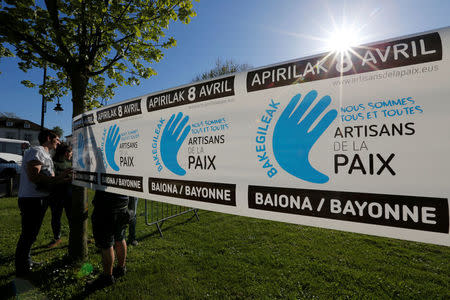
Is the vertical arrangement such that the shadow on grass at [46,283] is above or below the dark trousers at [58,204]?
below

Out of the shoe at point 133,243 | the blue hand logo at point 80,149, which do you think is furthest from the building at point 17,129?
the shoe at point 133,243

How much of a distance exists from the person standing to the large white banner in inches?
127

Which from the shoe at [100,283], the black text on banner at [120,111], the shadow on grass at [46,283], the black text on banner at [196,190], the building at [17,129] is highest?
the building at [17,129]

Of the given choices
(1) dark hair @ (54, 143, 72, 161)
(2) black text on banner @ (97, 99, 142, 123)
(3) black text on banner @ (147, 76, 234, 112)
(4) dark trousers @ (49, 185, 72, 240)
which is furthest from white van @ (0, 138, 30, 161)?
(3) black text on banner @ (147, 76, 234, 112)

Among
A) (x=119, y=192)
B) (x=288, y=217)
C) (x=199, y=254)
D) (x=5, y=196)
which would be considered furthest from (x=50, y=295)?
(x=5, y=196)

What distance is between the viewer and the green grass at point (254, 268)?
2797mm

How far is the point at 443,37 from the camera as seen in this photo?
134 cm

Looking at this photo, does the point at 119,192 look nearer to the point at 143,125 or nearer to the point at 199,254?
the point at 143,125

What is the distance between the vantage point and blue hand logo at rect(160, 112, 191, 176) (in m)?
2.51

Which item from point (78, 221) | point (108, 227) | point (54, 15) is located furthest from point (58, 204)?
point (54, 15)

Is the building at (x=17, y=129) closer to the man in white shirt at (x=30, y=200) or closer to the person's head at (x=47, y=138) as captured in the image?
the person's head at (x=47, y=138)

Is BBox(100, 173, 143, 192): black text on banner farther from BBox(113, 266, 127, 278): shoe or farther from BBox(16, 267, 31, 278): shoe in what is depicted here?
BBox(16, 267, 31, 278): shoe

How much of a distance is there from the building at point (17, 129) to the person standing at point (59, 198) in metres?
54.4

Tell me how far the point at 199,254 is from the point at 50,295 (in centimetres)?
218
